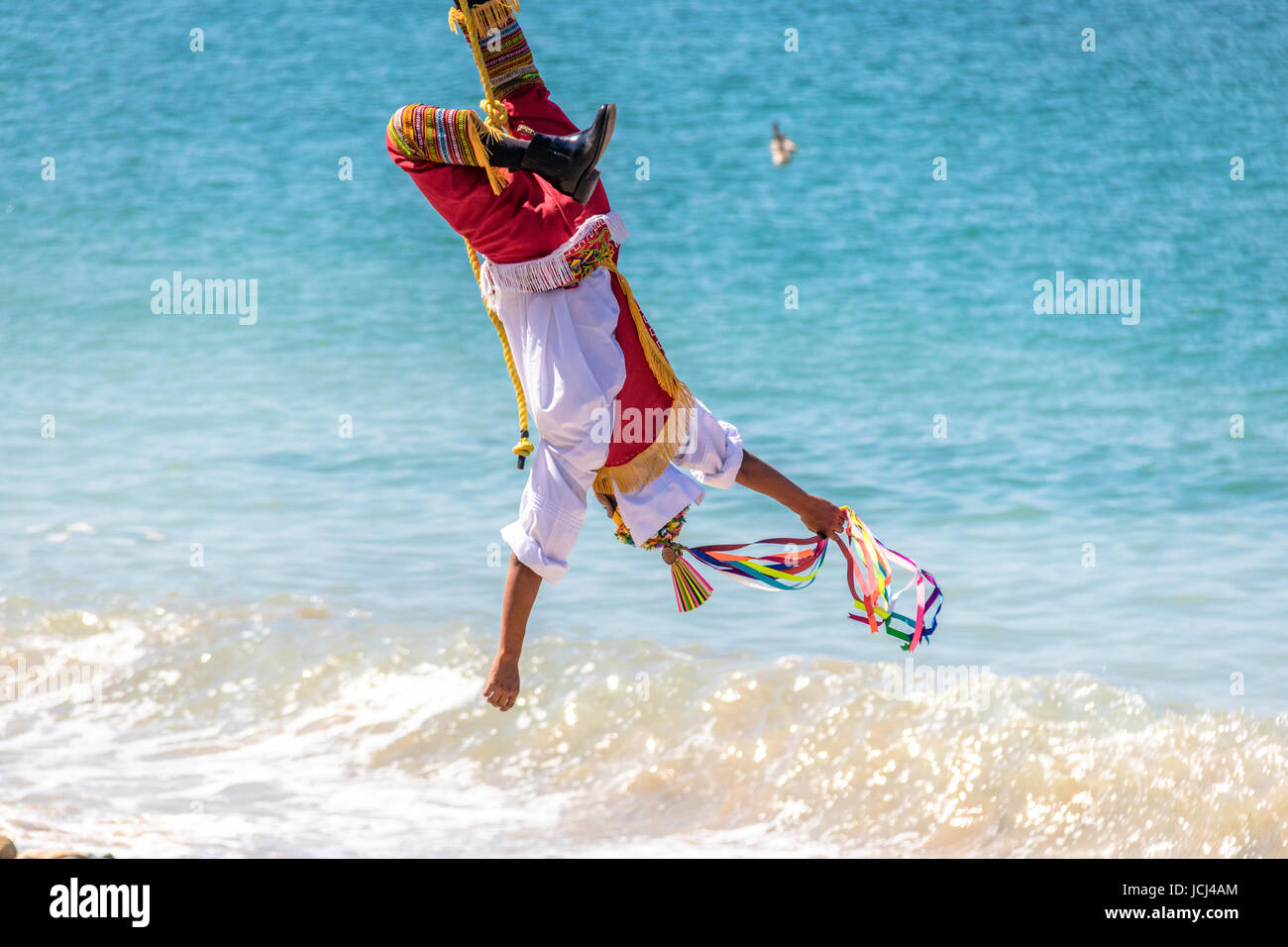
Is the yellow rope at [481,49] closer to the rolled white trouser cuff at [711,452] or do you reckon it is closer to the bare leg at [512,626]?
the bare leg at [512,626]

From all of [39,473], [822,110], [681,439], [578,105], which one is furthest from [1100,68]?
[681,439]

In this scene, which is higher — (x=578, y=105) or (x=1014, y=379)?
(x=578, y=105)

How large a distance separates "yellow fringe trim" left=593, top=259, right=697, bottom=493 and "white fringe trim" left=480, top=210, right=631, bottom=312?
0.15 metres

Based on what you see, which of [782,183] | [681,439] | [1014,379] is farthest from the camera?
[782,183]

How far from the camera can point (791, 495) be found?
321 centimetres

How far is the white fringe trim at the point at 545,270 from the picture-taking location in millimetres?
2949

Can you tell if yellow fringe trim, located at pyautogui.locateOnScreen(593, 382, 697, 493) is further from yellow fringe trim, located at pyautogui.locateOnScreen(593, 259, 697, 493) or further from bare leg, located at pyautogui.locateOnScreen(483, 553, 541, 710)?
bare leg, located at pyautogui.locateOnScreen(483, 553, 541, 710)

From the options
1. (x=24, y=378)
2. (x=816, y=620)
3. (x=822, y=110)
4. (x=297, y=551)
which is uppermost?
(x=822, y=110)

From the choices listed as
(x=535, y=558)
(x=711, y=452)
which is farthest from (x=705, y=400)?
(x=535, y=558)

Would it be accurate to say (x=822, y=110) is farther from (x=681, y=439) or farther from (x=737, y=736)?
(x=681, y=439)

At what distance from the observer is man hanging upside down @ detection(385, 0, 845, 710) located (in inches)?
111

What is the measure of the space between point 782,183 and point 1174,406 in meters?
5.84

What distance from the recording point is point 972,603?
6.32 metres

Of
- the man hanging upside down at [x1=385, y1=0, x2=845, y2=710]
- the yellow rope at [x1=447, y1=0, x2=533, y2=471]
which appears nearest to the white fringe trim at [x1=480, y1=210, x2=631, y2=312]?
the man hanging upside down at [x1=385, y1=0, x2=845, y2=710]
